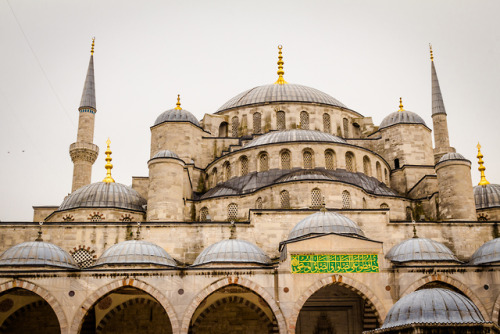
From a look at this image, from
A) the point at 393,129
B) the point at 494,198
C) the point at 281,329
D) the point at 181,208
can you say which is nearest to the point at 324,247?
the point at 281,329

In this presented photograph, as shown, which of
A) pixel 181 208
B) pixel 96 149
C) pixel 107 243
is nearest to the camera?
pixel 107 243

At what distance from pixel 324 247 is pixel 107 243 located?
7.49 m

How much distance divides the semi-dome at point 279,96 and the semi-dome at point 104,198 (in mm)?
8963

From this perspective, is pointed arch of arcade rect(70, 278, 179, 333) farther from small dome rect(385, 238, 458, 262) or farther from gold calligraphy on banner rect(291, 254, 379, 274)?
small dome rect(385, 238, 458, 262)

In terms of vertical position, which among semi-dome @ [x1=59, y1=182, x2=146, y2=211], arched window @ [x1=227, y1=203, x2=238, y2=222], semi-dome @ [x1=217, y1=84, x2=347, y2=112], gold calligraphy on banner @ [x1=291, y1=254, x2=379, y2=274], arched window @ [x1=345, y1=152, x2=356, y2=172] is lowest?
gold calligraphy on banner @ [x1=291, y1=254, x2=379, y2=274]

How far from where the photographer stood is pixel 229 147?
1109 inches

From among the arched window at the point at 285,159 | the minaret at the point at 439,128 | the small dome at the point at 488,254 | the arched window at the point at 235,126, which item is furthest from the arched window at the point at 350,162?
the arched window at the point at 235,126

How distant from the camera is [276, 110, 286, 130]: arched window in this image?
29.6 m

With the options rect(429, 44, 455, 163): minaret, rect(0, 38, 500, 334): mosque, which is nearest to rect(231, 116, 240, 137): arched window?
rect(0, 38, 500, 334): mosque

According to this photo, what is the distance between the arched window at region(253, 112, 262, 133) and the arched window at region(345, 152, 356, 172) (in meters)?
5.98

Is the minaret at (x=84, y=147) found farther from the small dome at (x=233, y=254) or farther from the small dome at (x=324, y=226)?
the small dome at (x=324, y=226)

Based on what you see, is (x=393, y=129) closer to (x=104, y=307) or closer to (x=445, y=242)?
(x=445, y=242)

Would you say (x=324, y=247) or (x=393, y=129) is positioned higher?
(x=393, y=129)

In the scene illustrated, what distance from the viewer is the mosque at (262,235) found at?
1759cm
